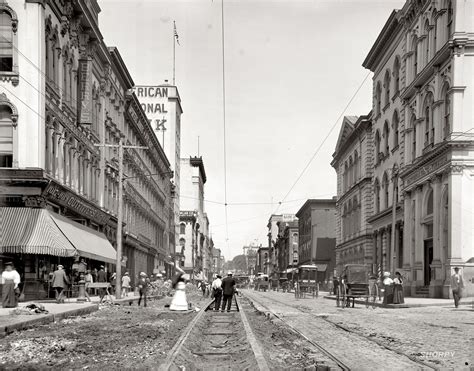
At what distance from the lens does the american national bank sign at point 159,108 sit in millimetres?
104625

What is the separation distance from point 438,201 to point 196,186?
108568mm

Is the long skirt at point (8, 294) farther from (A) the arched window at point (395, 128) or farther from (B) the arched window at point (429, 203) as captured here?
(A) the arched window at point (395, 128)

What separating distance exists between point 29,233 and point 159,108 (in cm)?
7990

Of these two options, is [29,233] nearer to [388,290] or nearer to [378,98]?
[388,290]

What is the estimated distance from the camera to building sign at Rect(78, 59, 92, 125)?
35.4 meters

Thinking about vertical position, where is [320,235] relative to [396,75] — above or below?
below

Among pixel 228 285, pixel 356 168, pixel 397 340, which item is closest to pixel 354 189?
pixel 356 168

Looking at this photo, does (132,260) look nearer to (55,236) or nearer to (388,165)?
(388,165)

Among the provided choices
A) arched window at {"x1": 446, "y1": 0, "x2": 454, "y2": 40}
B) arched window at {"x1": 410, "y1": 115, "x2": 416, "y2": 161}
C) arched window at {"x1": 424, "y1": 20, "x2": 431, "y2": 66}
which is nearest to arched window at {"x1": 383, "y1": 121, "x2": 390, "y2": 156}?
arched window at {"x1": 410, "y1": 115, "x2": 416, "y2": 161}

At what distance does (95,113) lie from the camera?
4053cm

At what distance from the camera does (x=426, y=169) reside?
131ft

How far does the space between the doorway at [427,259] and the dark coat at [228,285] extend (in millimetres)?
19616

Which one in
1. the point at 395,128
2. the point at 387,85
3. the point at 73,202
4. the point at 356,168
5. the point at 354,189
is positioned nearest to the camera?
the point at 73,202

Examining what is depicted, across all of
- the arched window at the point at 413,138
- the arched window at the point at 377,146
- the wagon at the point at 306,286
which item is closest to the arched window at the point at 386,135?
the arched window at the point at 377,146
